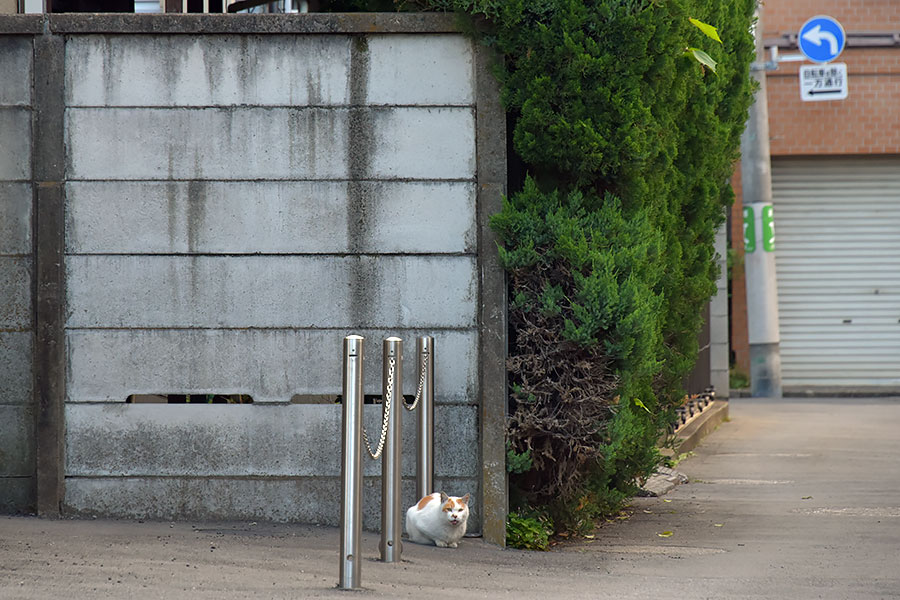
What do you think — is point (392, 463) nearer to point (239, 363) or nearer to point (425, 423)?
point (425, 423)

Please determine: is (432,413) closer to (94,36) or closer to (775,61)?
(94,36)

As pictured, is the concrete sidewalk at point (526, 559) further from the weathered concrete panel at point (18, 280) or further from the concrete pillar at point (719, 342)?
the concrete pillar at point (719, 342)

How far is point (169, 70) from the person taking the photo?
6.60 metres

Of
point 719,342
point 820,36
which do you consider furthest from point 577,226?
point 820,36

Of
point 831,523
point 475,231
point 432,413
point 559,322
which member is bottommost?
point 831,523

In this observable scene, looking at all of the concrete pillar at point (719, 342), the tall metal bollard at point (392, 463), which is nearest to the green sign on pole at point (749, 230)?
the concrete pillar at point (719, 342)

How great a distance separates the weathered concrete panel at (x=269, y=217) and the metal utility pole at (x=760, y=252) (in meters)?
14.0

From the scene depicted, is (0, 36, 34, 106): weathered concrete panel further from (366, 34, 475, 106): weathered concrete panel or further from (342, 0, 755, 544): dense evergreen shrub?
(342, 0, 755, 544): dense evergreen shrub

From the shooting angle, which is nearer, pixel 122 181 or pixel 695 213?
pixel 122 181

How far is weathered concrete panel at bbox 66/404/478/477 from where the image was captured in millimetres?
6598

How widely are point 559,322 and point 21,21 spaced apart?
3296mm

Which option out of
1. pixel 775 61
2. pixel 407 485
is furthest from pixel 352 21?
pixel 775 61

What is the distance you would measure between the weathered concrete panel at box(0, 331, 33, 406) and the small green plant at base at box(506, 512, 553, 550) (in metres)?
2.69

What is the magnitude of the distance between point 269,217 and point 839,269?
16420 millimetres
